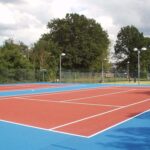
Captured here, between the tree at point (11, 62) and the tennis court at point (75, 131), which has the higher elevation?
the tree at point (11, 62)

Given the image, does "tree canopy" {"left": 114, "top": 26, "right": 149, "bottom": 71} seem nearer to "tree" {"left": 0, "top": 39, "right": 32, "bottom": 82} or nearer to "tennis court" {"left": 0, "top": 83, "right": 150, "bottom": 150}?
"tree" {"left": 0, "top": 39, "right": 32, "bottom": 82}

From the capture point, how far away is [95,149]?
295 inches

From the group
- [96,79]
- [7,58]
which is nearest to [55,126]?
[7,58]

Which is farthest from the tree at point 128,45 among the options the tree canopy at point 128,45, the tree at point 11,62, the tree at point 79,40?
the tree at point 11,62

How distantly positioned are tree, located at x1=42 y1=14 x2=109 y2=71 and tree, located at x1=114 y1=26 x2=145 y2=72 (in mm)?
17643

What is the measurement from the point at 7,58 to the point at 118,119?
43.0m

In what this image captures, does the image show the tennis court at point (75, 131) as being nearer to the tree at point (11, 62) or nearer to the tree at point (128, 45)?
the tree at point (11, 62)

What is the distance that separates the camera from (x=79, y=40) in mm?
71750

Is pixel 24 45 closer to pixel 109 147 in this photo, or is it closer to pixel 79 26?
pixel 79 26

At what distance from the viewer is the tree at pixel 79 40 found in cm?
7100

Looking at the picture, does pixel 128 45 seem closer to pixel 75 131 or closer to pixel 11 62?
pixel 11 62

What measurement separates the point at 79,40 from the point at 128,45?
89.5ft

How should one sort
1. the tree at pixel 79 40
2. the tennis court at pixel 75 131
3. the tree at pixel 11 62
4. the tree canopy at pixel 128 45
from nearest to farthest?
the tennis court at pixel 75 131, the tree at pixel 11 62, the tree at pixel 79 40, the tree canopy at pixel 128 45

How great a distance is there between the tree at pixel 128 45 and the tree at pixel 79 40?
17643 mm
